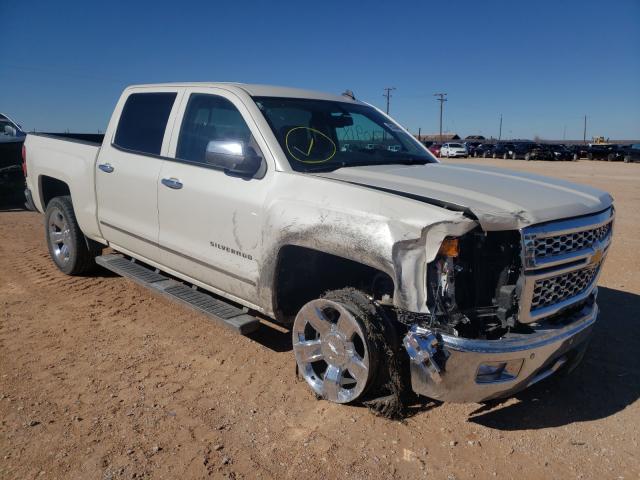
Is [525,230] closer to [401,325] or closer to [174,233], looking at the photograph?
[401,325]

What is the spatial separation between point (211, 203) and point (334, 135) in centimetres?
116

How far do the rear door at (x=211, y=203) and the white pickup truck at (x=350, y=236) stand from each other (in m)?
0.01

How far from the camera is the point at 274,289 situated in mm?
3570

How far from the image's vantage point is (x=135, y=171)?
Result: 4617 millimetres

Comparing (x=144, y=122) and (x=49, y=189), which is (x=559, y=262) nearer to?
(x=144, y=122)

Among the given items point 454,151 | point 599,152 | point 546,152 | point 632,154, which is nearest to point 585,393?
point 632,154

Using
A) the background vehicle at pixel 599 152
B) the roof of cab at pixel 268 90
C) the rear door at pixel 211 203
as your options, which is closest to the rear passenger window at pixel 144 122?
the roof of cab at pixel 268 90

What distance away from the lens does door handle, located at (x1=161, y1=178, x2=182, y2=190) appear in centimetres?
413

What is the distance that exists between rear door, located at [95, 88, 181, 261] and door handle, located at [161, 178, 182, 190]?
0.14 m

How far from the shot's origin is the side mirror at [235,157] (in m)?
3.48

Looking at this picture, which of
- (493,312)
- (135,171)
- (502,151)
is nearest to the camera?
(493,312)

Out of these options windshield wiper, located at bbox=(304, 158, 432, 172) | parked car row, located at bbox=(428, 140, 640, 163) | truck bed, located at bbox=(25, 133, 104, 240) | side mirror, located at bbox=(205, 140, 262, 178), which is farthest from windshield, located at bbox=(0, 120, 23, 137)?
parked car row, located at bbox=(428, 140, 640, 163)

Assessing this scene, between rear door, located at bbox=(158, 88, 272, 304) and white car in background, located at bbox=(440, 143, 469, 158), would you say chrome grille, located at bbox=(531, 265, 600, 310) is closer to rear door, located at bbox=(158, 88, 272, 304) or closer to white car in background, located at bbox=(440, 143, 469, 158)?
rear door, located at bbox=(158, 88, 272, 304)

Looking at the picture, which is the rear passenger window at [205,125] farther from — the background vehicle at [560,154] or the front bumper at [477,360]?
the background vehicle at [560,154]
